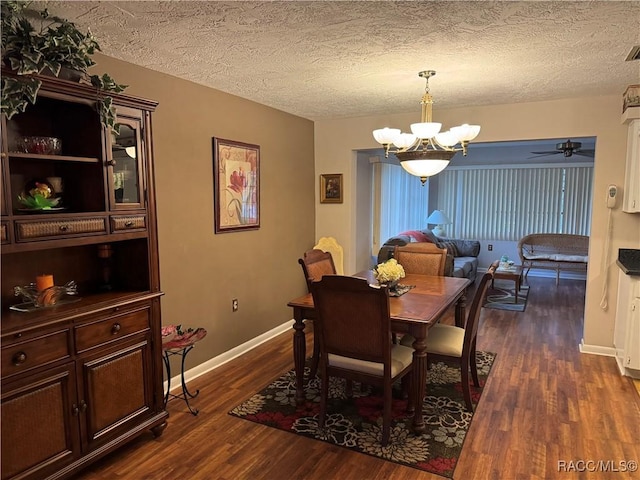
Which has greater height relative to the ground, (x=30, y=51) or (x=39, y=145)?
(x=30, y=51)

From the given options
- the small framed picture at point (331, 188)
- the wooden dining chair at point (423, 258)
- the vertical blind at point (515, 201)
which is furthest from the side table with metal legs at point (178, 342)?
the vertical blind at point (515, 201)

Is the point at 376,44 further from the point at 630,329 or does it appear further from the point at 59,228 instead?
the point at 630,329

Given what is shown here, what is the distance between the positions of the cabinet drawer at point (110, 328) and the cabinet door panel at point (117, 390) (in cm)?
7

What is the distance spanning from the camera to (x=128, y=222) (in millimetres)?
2373

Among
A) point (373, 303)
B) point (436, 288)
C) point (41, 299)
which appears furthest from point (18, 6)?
point (436, 288)

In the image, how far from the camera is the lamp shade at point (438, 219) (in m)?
8.18

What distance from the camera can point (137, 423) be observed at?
97.8 inches

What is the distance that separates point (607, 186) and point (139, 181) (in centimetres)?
386

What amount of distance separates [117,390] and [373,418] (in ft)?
5.22

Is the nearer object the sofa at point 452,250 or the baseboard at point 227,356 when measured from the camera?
the baseboard at point 227,356

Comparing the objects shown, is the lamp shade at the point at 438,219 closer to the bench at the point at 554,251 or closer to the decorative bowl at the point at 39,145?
the bench at the point at 554,251

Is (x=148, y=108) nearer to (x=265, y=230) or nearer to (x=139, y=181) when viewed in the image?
(x=139, y=181)

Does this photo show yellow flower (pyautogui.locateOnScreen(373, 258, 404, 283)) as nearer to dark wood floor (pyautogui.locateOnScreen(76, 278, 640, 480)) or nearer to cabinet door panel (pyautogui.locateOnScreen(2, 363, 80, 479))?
dark wood floor (pyautogui.locateOnScreen(76, 278, 640, 480))

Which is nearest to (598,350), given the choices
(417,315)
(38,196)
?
(417,315)
